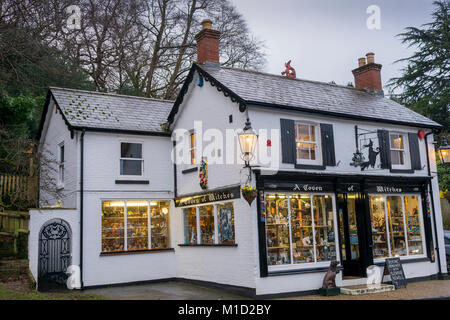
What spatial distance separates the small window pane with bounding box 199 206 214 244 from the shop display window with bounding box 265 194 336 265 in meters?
2.42

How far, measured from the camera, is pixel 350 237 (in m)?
15.4

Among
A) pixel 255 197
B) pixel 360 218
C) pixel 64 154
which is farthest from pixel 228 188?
pixel 64 154

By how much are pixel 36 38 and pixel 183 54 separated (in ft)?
42.6

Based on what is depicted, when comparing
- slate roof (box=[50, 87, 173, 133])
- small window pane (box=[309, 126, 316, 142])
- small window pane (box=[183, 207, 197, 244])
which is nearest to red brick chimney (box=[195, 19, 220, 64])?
slate roof (box=[50, 87, 173, 133])

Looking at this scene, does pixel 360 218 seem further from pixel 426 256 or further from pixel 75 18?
pixel 75 18

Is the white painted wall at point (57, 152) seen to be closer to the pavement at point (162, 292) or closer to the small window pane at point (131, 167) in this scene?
the small window pane at point (131, 167)

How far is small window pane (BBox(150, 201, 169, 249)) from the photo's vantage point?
16766 millimetres

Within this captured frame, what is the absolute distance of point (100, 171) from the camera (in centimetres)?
1595

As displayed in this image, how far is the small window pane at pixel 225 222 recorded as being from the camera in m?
14.0

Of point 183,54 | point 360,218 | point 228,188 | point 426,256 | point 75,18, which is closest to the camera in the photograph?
point 228,188

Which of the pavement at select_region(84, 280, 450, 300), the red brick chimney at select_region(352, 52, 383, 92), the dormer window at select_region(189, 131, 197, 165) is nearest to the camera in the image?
the pavement at select_region(84, 280, 450, 300)

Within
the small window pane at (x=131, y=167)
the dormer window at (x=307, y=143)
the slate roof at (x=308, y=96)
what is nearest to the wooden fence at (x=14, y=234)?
the small window pane at (x=131, y=167)

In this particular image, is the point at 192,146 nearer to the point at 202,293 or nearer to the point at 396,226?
the point at 202,293

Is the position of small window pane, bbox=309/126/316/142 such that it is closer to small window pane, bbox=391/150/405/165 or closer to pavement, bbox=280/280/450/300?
small window pane, bbox=391/150/405/165
